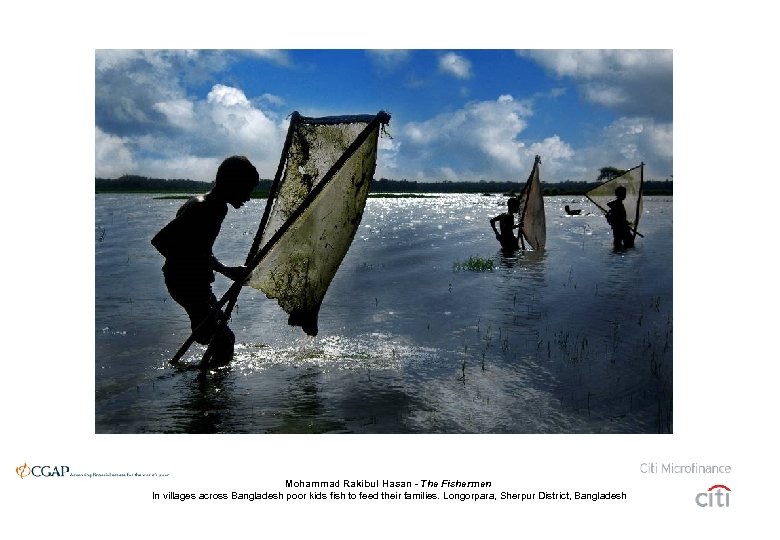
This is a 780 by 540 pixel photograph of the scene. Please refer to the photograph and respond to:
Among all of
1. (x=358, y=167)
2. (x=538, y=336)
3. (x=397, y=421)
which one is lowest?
(x=397, y=421)

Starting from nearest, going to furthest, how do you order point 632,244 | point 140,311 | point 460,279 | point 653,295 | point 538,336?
point 538,336, point 140,311, point 653,295, point 460,279, point 632,244

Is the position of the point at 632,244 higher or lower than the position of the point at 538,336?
higher

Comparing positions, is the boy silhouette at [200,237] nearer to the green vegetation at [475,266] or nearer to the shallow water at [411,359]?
the shallow water at [411,359]

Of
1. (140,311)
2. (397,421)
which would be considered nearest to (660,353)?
(397,421)

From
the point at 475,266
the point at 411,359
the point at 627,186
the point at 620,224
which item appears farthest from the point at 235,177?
the point at 620,224

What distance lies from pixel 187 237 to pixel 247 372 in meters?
1.75

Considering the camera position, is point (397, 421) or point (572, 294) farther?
point (572, 294)

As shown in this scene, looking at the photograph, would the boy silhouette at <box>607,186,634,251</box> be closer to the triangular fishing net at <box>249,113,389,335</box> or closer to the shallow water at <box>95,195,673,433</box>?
the shallow water at <box>95,195,673,433</box>

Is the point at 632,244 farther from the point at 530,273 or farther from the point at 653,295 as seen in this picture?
the point at 653,295

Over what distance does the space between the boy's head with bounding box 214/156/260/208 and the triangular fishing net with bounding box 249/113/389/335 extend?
1.71 ft

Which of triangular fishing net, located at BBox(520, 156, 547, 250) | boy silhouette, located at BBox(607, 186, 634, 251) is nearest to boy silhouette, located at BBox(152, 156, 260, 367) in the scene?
triangular fishing net, located at BBox(520, 156, 547, 250)

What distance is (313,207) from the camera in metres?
5.71

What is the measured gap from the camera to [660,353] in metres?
7.44

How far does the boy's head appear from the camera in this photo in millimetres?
5570
